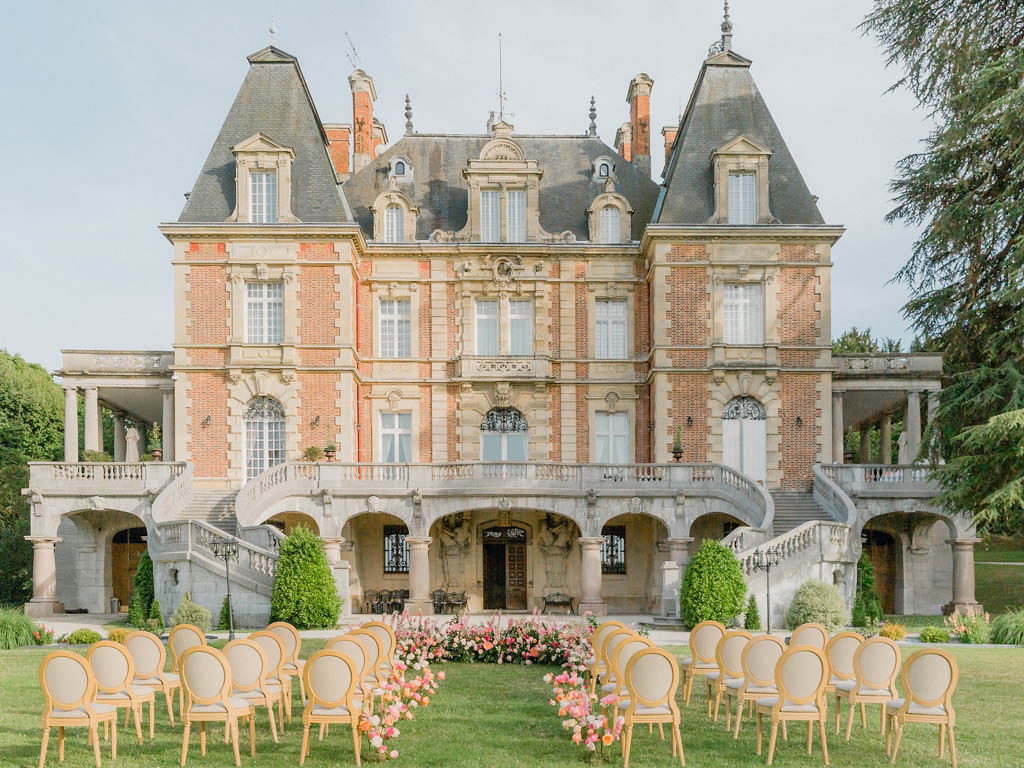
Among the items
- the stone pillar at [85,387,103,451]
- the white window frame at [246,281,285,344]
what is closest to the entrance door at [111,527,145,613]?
the stone pillar at [85,387,103,451]

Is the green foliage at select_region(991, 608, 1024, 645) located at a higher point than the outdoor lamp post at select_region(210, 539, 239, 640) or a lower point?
lower

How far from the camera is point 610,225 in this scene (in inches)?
1344

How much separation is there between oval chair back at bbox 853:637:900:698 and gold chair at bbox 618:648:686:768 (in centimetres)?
224

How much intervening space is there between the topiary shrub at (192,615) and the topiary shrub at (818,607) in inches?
492

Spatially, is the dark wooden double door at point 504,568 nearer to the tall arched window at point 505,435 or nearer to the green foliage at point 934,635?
the tall arched window at point 505,435

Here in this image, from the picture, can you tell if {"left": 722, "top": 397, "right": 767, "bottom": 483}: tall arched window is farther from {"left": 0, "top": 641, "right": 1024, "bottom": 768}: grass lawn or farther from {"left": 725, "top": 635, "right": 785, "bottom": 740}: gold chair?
{"left": 725, "top": 635, "right": 785, "bottom": 740}: gold chair

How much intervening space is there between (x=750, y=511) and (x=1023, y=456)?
7534 millimetres

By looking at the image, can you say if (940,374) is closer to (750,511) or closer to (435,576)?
(750,511)

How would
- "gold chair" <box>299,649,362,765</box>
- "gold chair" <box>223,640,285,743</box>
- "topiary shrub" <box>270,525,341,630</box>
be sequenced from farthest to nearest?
"topiary shrub" <box>270,525,341,630</box> < "gold chair" <box>223,640,285,743</box> < "gold chair" <box>299,649,362,765</box>

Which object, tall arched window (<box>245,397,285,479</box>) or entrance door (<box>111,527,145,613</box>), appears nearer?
tall arched window (<box>245,397,285,479</box>)

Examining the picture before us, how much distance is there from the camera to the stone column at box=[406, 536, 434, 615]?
28.4 metres

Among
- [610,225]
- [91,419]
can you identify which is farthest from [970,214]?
[91,419]

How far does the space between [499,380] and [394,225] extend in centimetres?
574

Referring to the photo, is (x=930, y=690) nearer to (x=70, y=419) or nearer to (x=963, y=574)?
(x=963, y=574)
